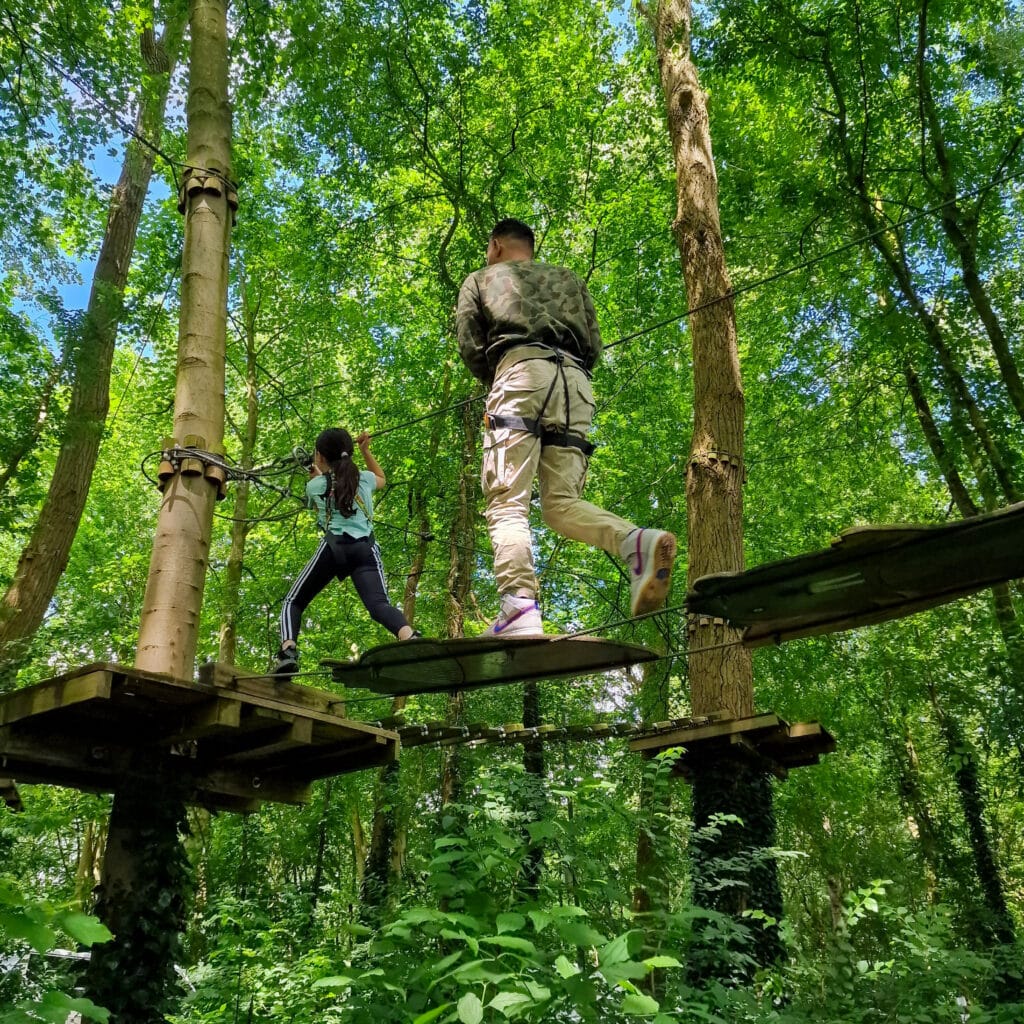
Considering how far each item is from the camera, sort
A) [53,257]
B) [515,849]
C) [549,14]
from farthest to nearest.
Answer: [549,14] < [53,257] < [515,849]

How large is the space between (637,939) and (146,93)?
28.4 ft

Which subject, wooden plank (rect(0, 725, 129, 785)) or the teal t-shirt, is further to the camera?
the teal t-shirt

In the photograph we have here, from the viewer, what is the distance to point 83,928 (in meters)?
1.35

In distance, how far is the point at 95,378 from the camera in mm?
8297

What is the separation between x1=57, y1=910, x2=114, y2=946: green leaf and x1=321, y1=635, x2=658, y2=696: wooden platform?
1.67 meters

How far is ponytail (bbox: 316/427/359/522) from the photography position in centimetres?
415

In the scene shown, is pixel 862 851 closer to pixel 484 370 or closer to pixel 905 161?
pixel 905 161

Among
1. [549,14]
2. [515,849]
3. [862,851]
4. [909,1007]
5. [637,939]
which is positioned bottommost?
[909,1007]

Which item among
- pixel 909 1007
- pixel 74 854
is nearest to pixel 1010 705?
pixel 909 1007

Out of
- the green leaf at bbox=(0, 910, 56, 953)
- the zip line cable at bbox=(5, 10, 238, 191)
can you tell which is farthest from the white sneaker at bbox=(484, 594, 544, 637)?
the zip line cable at bbox=(5, 10, 238, 191)

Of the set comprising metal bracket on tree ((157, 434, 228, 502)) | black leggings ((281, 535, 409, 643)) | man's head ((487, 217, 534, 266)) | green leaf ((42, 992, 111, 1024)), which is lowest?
green leaf ((42, 992, 111, 1024))

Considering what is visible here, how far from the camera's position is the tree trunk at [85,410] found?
731 centimetres

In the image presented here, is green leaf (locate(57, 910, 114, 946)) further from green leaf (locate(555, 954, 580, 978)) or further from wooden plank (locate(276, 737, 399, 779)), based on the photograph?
wooden plank (locate(276, 737, 399, 779))

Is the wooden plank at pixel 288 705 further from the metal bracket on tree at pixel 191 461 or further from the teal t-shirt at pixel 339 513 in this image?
the metal bracket on tree at pixel 191 461
